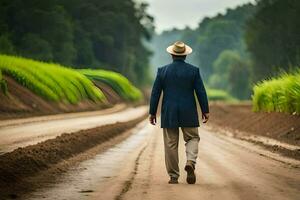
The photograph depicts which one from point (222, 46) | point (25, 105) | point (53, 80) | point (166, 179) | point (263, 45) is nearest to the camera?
point (166, 179)

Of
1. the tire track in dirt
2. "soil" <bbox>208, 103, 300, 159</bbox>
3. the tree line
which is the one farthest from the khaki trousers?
the tree line

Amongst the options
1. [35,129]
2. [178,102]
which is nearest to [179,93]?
[178,102]

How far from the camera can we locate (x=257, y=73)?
8831cm

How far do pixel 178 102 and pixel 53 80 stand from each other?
57.2 feet

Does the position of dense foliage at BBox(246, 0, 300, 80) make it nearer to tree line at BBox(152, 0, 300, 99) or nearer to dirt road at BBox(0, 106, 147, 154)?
tree line at BBox(152, 0, 300, 99)

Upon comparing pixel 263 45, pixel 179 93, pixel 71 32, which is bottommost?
pixel 179 93

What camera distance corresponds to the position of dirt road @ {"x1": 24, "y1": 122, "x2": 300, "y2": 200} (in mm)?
8648

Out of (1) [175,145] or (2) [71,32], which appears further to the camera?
(2) [71,32]

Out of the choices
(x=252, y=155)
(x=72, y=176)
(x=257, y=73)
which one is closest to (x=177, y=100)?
(x=72, y=176)

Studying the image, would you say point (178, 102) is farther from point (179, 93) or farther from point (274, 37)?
point (274, 37)

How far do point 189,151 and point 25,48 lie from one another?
41.7 m

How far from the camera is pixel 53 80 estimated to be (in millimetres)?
27500

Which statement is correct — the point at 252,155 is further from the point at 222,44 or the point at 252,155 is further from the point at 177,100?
the point at 222,44

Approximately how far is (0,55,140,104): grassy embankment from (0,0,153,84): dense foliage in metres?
2.03
